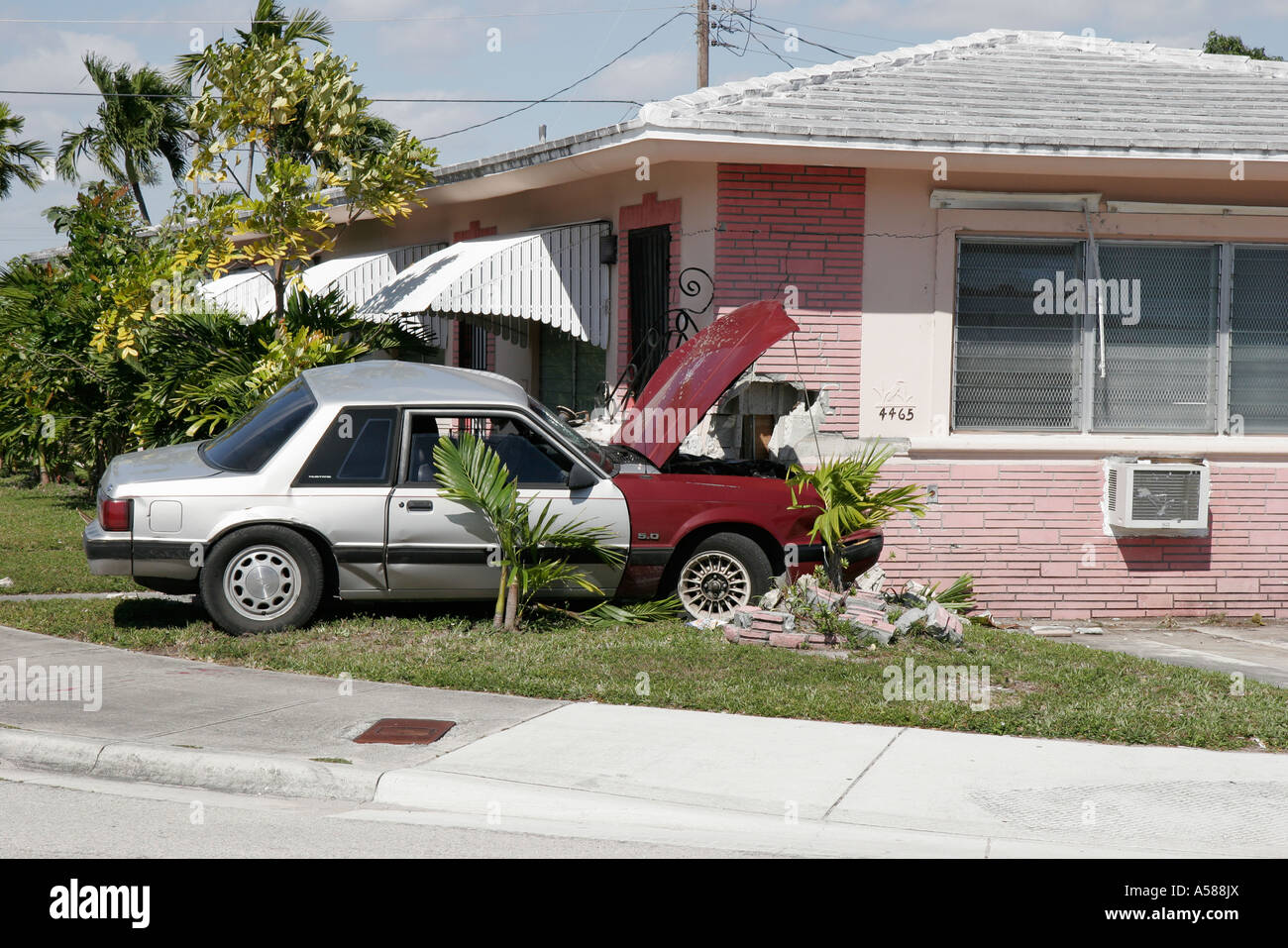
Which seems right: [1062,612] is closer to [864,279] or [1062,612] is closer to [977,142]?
[864,279]

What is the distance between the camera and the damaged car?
336 inches

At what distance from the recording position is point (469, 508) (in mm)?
8758

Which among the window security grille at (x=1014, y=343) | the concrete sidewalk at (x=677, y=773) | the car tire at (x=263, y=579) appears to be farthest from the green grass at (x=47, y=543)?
the window security grille at (x=1014, y=343)

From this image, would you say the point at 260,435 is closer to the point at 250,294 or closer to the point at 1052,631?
the point at 1052,631

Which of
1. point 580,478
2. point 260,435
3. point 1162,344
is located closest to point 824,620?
point 580,478

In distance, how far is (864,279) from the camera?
37.1 ft

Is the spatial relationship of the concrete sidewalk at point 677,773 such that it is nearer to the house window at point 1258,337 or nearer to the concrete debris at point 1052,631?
the concrete debris at point 1052,631

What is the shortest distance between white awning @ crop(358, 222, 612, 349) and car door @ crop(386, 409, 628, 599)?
3.68 m

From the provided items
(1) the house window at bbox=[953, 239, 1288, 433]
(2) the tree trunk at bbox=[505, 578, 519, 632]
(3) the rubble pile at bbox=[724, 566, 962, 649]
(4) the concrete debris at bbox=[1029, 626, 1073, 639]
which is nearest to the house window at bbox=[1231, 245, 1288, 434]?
(1) the house window at bbox=[953, 239, 1288, 433]

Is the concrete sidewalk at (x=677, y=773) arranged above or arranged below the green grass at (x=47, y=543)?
below

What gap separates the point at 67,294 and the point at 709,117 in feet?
29.0

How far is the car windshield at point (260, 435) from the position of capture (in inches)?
345

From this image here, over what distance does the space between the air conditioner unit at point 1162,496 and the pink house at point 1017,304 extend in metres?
0.02

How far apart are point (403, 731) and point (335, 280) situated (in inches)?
362
